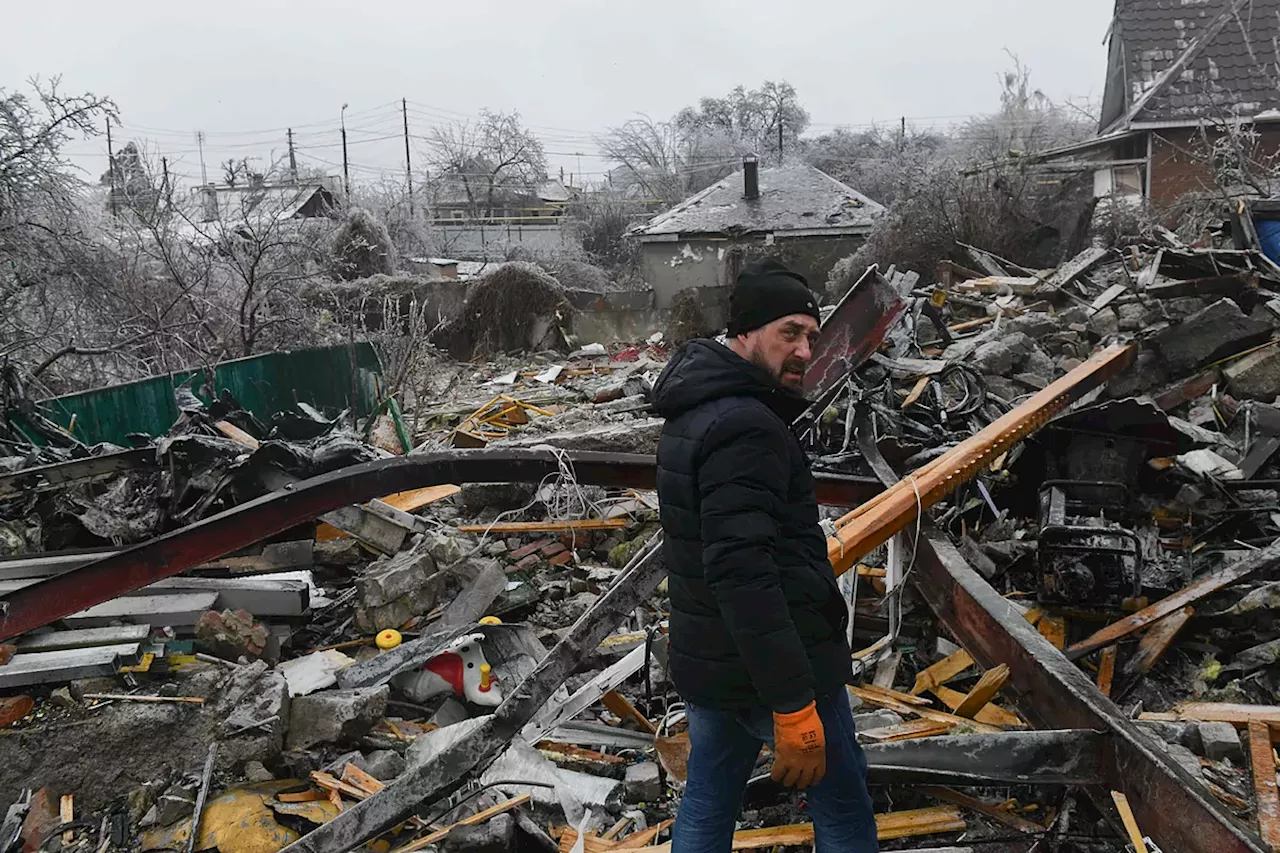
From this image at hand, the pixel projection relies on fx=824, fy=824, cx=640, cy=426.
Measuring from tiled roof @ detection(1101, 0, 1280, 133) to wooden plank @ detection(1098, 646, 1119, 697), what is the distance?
Result: 16674 millimetres

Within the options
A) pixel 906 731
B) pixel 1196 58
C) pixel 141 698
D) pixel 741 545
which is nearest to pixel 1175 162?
pixel 1196 58

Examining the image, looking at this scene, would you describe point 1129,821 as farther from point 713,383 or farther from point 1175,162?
point 1175,162

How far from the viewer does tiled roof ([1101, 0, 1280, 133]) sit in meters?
16.8

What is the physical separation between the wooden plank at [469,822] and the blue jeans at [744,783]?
0.93m

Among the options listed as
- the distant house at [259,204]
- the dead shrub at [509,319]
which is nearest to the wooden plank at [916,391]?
the distant house at [259,204]

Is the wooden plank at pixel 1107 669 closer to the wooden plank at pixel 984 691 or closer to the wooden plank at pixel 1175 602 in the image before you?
the wooden plank at pixel 1175 602

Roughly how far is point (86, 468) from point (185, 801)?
7.19ft

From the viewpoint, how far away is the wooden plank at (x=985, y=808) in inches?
109

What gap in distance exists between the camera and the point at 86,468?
4465mm

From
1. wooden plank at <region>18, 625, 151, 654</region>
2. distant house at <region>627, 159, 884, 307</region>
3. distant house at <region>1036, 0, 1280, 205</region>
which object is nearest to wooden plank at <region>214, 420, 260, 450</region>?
wooden plank at <region>18, 625, 151, 654</region>

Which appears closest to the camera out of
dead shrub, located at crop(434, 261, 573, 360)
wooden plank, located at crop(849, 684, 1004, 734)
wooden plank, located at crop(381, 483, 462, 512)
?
wooden plank, located at crop(849, 684, 1004, 734)

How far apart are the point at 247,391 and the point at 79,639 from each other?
202 inches

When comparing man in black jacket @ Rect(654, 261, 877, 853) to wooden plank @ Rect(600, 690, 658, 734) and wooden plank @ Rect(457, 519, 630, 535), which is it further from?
wooden plank @ Rect(457, 519, 630, 535)

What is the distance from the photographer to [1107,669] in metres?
3.67
